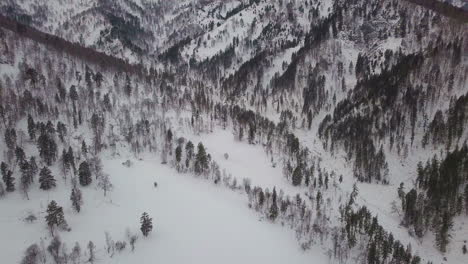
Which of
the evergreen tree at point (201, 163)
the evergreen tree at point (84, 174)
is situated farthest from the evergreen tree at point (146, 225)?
the evergreen tree at point (201, 163)

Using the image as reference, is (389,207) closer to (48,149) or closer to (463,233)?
(463,233)

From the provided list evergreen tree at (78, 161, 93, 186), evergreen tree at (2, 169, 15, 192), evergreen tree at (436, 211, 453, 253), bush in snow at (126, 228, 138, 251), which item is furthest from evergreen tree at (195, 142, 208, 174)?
evergreen tree at (436, 211, 453, 253)

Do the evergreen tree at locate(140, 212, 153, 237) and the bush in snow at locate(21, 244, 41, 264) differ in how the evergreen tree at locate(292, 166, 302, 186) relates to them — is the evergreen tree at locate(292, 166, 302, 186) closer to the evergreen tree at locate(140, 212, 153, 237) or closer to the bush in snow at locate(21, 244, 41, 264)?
the evergreen tree at locate(140, 212, 153, 237)

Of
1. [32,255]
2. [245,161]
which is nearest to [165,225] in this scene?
[32,255]

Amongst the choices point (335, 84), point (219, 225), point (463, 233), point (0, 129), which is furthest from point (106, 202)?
point (335, 84)

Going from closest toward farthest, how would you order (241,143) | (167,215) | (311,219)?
1. (167,215)
2. (311,219)
3. (241,143)

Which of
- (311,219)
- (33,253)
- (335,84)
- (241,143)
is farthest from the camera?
(335,84)

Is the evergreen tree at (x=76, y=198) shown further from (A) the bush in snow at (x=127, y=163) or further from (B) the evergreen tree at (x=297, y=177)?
(B) the evergreen tree at (x=297, y=177)
